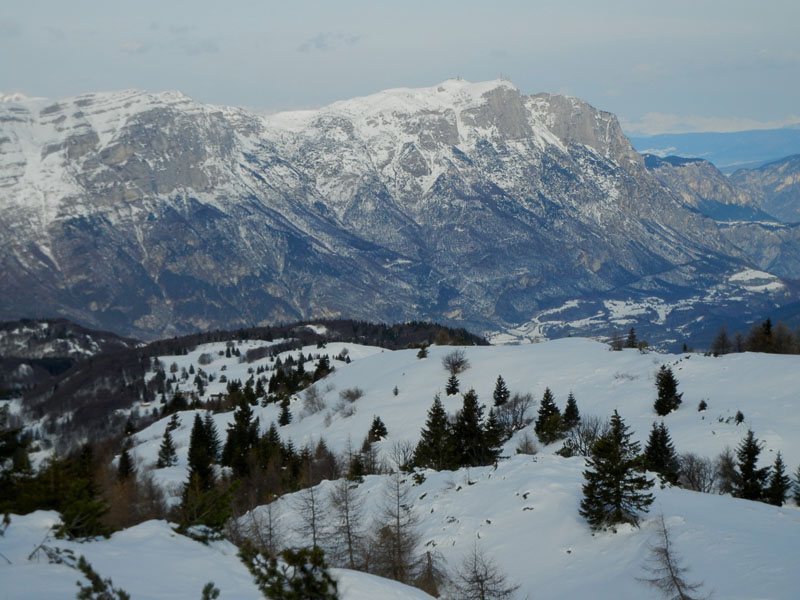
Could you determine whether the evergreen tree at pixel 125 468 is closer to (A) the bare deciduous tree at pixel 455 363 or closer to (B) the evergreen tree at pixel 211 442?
(B) the evergreen tree at pixel 211 442

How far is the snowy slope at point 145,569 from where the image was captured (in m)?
14.4

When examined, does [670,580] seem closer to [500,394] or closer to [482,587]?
[482,587]

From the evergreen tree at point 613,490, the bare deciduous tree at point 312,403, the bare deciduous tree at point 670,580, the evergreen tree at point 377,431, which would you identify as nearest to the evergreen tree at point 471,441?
the evergreen tree at point 377,431

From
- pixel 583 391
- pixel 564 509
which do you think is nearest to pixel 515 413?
pixel 583 391

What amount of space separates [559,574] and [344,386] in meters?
80.8

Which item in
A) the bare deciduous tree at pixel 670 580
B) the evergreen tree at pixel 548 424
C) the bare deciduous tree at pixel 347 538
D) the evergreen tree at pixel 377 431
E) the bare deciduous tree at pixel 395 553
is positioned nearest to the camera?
the bare deciduous tree at pixel 670 580

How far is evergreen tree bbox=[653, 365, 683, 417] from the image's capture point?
65.9 meters

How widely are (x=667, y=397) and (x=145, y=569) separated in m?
60.5

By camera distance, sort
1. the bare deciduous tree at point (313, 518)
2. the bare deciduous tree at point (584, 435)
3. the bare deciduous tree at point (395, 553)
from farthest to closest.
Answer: the bare deciduous tree at point (584, 435) < the bare deciduous tree at point (313, 518) < the bare deciduous tree at point (395, 553)

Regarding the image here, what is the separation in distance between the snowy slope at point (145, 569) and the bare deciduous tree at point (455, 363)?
7791cm

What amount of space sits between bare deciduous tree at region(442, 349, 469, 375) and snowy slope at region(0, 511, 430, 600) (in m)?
77.9

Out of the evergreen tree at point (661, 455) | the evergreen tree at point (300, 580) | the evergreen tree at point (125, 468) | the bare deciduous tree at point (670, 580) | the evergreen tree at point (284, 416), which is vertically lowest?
the evergreen tree at point (284, 416)

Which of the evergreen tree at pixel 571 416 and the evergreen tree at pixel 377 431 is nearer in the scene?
the evergreen tree at pixel 571 416

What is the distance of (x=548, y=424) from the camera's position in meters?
64.6
